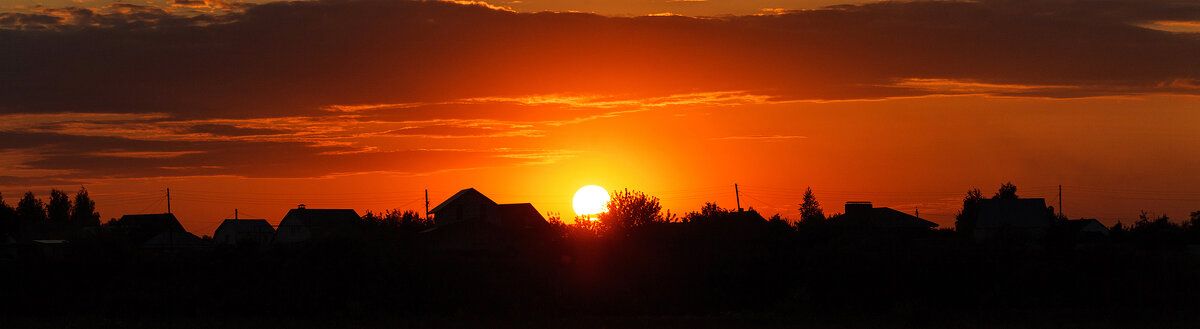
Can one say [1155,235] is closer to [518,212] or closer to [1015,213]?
[1015,213]

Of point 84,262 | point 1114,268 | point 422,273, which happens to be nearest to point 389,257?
point 422,273

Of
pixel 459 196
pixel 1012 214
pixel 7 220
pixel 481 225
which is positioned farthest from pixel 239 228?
pixel 1012 214

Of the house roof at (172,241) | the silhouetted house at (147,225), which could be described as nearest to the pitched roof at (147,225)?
the silhouetted house at (147,225)

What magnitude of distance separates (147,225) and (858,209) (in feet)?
246

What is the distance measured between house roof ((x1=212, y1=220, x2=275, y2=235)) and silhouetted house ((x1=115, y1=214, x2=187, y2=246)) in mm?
4224

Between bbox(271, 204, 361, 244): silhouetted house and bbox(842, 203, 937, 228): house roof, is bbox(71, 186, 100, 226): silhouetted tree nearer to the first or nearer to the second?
bbox(271, 204, 361, 244): silhouetted house

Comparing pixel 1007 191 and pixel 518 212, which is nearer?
pixel 518 212

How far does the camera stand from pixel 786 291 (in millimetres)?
48438

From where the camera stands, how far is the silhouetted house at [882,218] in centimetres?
8462

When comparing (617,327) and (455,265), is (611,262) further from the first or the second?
(617,327)

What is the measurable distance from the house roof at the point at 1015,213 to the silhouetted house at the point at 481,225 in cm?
3853

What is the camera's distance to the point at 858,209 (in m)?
91.7

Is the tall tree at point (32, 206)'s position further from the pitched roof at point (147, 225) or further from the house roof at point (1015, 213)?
the house roof at point (1015, 213)

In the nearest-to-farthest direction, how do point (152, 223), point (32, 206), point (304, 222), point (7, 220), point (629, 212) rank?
point (629, 212) < point (7, 220) < point (304, 222) < point (152, 223) < point (32, 206)
